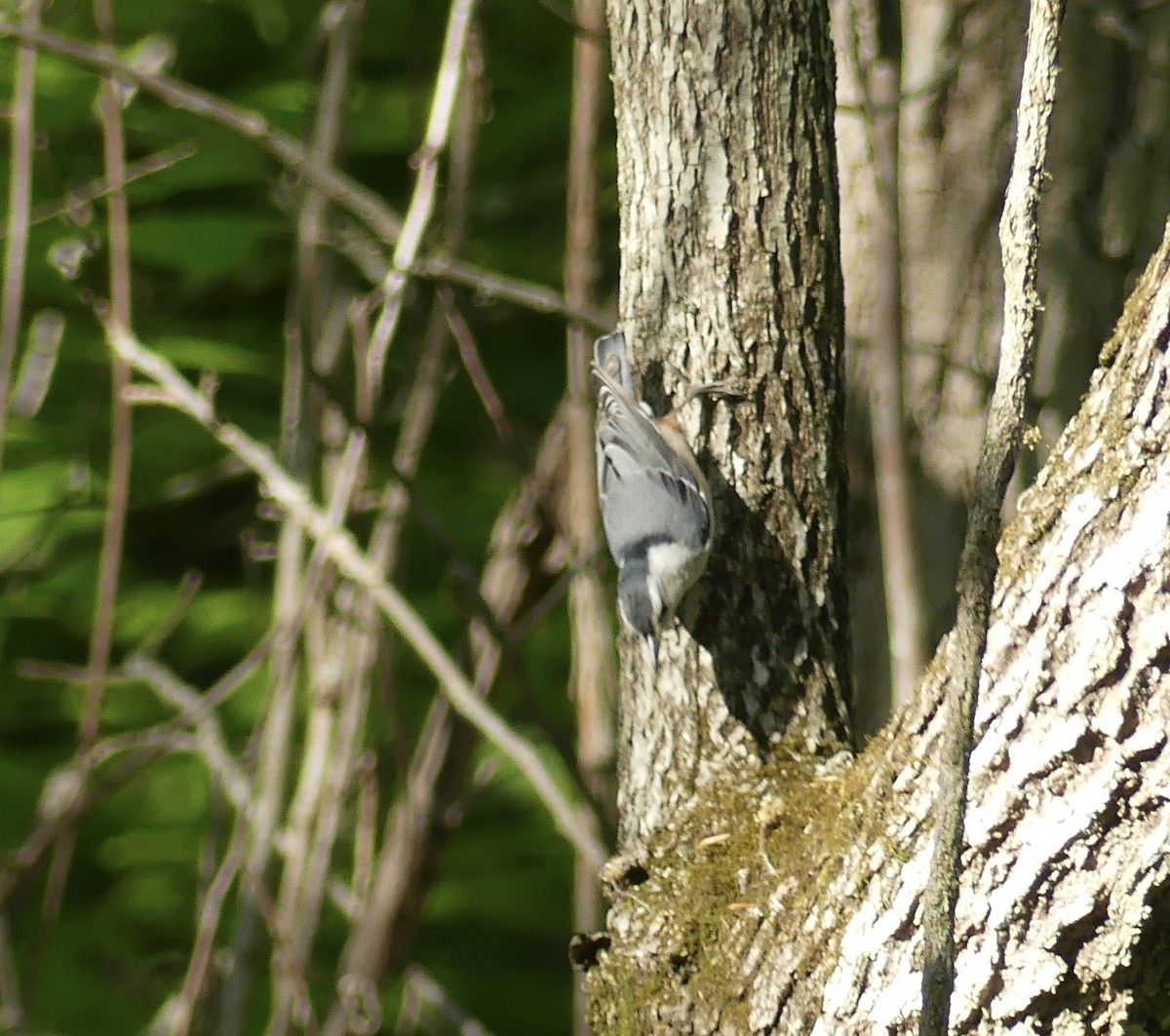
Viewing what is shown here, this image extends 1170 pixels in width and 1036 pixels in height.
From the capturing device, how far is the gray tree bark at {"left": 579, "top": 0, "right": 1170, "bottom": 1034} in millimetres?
1326

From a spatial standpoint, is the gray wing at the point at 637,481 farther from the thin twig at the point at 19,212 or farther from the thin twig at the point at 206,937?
the thin twig at the point at 19,212

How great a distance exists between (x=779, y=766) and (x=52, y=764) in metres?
2.36

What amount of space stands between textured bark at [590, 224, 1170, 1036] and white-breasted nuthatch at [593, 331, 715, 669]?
487 mm

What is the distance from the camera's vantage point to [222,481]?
3.83 m

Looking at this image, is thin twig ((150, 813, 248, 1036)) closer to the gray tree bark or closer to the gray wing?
the gray wing

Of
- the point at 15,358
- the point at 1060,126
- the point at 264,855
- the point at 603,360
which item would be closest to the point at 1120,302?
the point at 1060,126

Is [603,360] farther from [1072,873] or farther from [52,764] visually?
[52,764]

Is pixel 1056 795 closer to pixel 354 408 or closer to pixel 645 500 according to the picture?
pixel 645 500

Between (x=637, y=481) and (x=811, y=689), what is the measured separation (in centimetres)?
76

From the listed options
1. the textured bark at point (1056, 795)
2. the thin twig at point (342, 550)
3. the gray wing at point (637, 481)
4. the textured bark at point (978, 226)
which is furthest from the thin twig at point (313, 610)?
the textured bark at point (1056, 795)

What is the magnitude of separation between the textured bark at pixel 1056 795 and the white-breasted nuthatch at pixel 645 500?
49 cm

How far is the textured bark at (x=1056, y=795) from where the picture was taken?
1308 millimetres

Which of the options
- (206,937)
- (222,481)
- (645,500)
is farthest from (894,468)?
(222,481)

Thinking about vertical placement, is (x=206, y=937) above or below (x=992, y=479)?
below
